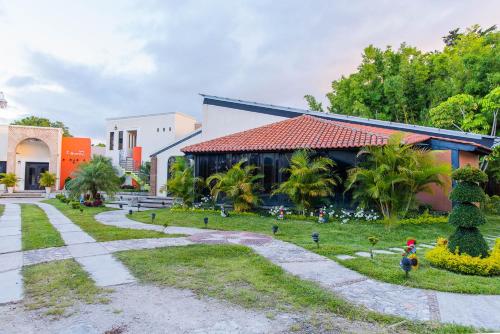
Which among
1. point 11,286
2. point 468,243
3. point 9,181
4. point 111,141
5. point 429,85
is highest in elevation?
point 429,85

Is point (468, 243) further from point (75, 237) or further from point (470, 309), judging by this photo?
point (75, 237)

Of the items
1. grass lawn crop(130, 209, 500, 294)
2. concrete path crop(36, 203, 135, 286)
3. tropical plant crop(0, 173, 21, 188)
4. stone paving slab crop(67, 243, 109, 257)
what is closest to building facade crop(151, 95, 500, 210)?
grass lawn crop(130, 209, 500, 294)

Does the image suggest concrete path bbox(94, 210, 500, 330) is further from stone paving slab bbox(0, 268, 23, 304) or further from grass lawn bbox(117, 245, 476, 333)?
stone paving slab bbox(0, 268, 23, 304)

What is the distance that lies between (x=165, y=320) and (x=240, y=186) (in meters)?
8.56

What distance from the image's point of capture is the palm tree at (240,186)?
11.6 meters

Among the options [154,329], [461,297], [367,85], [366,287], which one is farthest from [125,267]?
[367,85]

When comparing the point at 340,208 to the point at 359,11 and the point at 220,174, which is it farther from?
the point at 359,11

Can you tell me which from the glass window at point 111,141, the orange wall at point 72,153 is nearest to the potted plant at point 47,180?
the orange wall at point 72,153

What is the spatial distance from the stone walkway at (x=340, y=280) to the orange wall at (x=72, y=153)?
25.8 meters

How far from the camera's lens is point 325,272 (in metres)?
4.71

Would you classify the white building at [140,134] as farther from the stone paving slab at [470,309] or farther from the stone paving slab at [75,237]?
the stone paving slab at [470,309]

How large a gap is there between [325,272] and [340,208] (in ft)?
21.6

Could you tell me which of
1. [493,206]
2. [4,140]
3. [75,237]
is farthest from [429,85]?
[4,140]

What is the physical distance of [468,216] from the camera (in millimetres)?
5172
